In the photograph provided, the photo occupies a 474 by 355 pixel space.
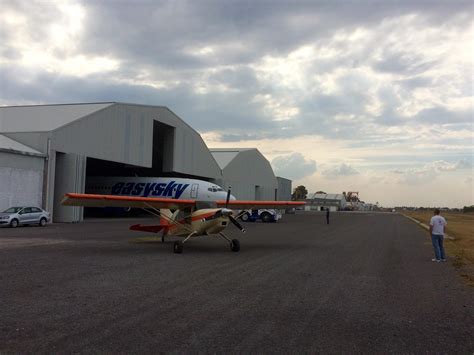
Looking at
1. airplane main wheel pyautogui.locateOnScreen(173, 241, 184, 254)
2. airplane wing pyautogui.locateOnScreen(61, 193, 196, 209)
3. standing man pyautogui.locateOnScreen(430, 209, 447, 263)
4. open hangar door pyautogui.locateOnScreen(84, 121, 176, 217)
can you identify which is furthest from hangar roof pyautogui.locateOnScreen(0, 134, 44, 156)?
standing man pyautogui.locateOnScreen(430, 209, 447, 263)

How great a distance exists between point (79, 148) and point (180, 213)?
1962 cm

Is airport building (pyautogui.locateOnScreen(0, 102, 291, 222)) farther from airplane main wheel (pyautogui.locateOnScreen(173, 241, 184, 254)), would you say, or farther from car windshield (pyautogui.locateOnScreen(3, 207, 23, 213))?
airplane main wheel (pyautogui.locateOnScreen(173, 241, 184, 254))

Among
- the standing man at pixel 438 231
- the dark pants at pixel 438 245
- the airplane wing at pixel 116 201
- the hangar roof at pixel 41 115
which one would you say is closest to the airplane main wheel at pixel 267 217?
the hangar roof at pixel 41 115

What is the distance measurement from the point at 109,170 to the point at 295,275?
145 ft

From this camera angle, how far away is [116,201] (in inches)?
647

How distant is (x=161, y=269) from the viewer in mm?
11859

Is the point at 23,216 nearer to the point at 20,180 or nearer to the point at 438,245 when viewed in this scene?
the point at 20,180

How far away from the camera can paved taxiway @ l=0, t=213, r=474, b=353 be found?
5.68 metres

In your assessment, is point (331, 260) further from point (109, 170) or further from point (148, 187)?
point (109, 170)

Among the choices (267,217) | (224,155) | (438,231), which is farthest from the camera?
(224,155)

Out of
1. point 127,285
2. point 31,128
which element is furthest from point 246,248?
point 31,128

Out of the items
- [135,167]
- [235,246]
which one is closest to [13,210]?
[235,246]

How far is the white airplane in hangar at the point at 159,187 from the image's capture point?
4122 cm

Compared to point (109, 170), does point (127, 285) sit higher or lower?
lower
